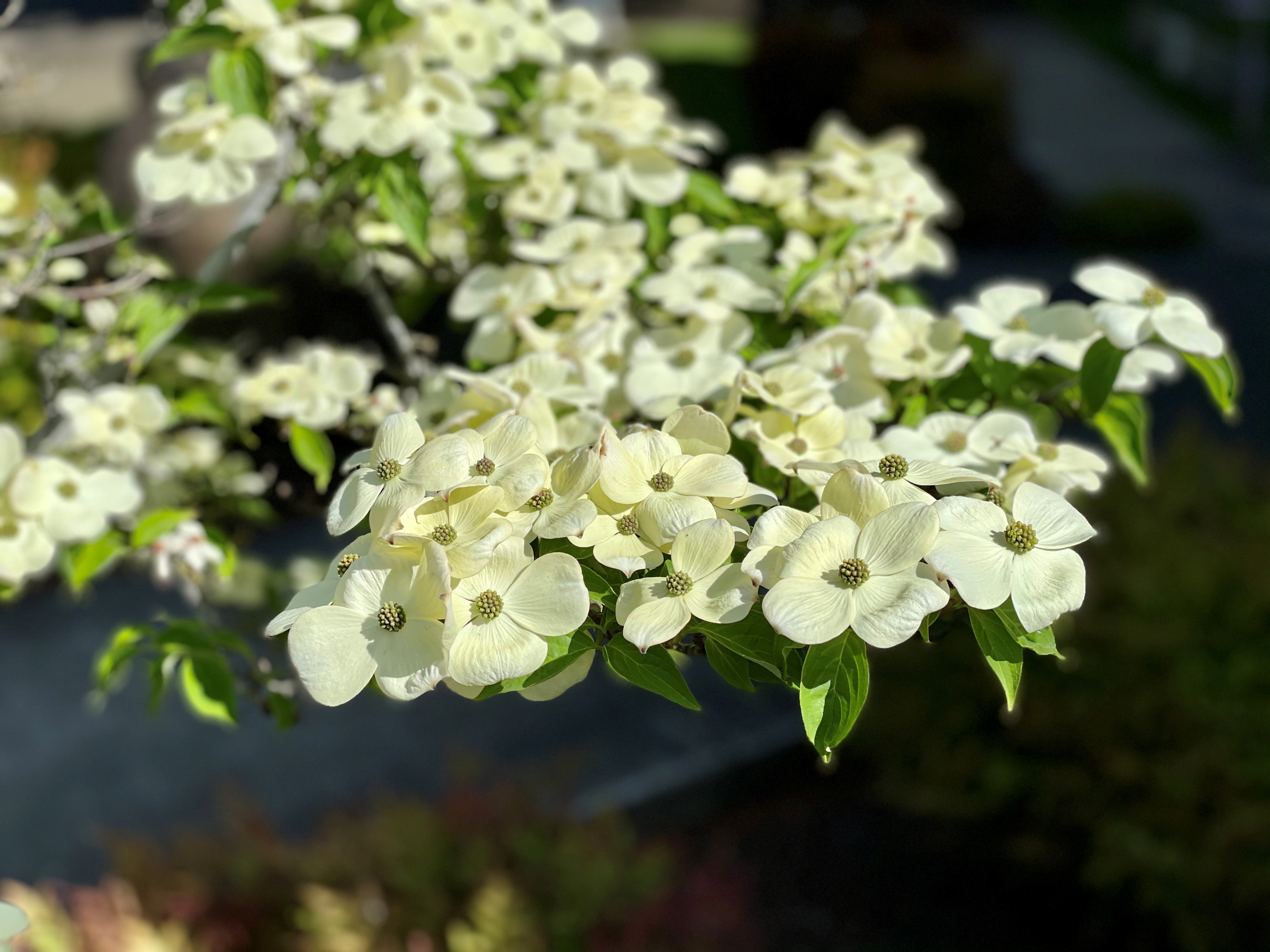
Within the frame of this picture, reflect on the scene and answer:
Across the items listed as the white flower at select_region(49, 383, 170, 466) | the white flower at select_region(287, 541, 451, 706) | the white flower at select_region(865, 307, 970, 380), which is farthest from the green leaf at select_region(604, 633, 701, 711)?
the white flower at select_region(49, 383, 170, 466)

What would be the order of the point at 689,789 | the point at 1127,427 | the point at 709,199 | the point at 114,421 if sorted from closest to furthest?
the point at 1127,427
the point at 114,421
the point at 709,199
the point at 689,789

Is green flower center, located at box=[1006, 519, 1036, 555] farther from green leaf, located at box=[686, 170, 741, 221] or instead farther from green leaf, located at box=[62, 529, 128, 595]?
green leaf, located at box=[62, 529, 128, 595]

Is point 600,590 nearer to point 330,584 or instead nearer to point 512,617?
point 512,617

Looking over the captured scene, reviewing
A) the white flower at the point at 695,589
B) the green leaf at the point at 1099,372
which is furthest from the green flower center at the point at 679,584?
the green leaf at the point at 1099,372

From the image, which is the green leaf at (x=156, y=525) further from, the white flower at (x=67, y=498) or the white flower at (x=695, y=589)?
the white flower at (x=695, y=589)

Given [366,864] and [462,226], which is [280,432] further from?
[366,864]

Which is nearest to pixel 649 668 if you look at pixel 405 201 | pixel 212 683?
pixel 212 683
